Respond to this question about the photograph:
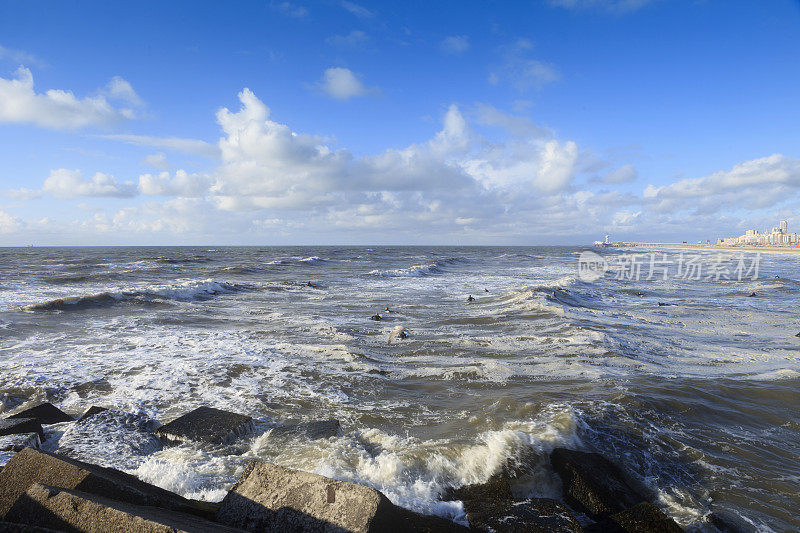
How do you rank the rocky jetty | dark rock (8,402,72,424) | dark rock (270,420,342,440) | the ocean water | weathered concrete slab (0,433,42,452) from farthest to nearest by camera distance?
dark rock (8,402,72,424) < dark rock (270,420,342,440) < the ocean water < weathered concrete slab (0,433,42,452) < the rocky jetty

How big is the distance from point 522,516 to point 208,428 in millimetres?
4036

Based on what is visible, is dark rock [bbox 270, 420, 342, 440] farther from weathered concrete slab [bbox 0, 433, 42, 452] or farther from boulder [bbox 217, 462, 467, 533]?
weathered concrete slab [bbox 0, 433, 42, 452]

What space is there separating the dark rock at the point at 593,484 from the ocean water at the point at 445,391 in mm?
266

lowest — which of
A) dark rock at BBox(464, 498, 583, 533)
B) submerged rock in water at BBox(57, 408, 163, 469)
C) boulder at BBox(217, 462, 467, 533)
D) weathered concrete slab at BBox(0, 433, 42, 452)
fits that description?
submerged rock in water at BBox(57, 408, 163, 469)

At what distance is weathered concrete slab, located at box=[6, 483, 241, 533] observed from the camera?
8.36 ft

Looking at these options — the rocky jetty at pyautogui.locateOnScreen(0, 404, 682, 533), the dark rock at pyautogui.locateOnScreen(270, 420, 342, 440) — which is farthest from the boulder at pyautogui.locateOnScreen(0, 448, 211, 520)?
the dark rock at pyautogui.locateOnScreen(270, 420, 342, 440)

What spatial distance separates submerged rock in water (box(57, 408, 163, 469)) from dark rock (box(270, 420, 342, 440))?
1.50 meters

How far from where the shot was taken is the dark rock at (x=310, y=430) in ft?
18.3

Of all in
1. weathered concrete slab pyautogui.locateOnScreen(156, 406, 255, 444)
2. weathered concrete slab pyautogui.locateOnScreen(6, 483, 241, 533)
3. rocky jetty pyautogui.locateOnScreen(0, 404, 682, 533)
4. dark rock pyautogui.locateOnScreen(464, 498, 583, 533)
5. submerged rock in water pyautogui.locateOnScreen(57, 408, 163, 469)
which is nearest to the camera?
weathered concrete slab pyautogui.locateOnScreen(6, 483, 241, 533)

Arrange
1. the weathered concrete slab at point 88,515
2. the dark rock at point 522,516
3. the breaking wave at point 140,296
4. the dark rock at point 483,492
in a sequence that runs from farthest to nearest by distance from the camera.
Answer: the breaking wave at point 140,296
the dark rock at point 483,492
the dark rock at point 522,516
the weathered concrete slab at point 88,515

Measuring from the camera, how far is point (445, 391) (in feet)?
25.7

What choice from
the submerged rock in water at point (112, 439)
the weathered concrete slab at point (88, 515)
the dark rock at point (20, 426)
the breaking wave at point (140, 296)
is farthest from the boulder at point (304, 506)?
the breaking wave at point (140, 296)

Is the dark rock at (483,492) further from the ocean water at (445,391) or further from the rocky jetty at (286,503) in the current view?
the ocean water at (445,391)

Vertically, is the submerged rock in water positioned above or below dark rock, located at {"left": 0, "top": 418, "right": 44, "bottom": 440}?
below
